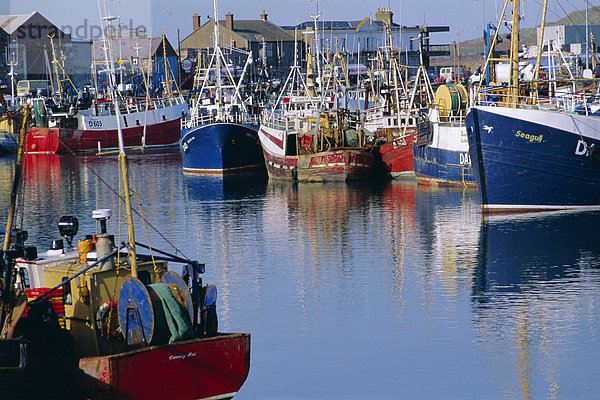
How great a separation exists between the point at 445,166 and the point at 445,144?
5.85ft

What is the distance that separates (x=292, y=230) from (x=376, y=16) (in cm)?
10869

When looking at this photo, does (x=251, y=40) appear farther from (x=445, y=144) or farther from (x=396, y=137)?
(x=445, y=144)

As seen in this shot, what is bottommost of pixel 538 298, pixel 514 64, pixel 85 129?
pixel 538 298

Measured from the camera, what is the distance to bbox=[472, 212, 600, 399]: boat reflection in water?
22.0 metres

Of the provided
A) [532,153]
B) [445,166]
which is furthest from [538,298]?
[445,166]

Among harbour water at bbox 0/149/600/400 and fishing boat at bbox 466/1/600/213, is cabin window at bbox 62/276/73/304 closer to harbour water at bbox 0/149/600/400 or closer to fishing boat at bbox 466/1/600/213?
harbour water at bbox 0/149/600/400

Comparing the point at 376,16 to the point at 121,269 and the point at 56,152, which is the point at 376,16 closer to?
the point at 56,152

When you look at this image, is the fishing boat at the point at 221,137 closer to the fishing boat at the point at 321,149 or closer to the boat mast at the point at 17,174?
the fishing boat at the point at 321,149

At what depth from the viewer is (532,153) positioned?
140 feet

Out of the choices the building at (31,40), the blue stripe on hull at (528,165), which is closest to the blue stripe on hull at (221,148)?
the blue stripe on hull at (528,165)

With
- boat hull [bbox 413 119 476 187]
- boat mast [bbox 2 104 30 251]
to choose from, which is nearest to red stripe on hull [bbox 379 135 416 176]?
boat hull [bbox 413 119 476 187]

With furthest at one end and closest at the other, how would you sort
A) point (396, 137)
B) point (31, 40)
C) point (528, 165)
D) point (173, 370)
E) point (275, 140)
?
point (31, 40) → point (275, 140) → point (396, 137) → point (528, 165) → point (173, 370)

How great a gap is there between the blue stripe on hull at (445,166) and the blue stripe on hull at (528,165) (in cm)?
932

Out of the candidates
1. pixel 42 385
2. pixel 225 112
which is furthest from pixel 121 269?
pixel 225 112
